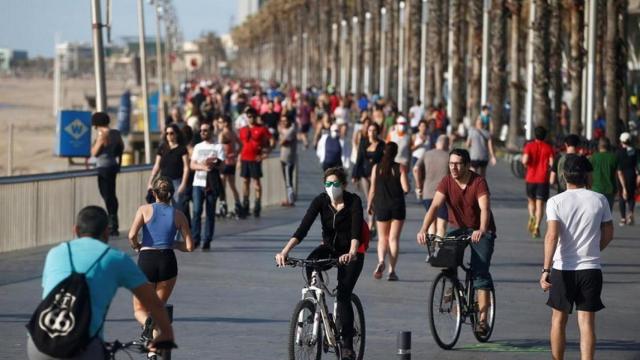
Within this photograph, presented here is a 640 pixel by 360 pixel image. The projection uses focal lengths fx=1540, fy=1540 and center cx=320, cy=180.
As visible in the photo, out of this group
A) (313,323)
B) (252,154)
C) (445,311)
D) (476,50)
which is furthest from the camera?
(476,50)

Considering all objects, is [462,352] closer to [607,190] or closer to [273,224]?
[607,190]

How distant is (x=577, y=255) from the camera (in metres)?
10.6

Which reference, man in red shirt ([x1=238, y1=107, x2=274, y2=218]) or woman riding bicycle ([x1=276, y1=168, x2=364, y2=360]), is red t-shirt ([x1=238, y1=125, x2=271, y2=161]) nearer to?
man in red shirt ([x1=238, y1=107, x2=274, y2=218])

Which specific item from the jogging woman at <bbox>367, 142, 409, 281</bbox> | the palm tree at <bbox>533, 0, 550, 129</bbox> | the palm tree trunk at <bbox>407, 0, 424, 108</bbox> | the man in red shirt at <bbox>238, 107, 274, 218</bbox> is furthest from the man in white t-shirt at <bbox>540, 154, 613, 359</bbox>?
the palm tree trunk at <bbox>407, 0, 424, 108</bbox>

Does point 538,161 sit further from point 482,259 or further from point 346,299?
point 346,299

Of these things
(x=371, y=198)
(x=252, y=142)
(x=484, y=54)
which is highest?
(x=484, y=54)

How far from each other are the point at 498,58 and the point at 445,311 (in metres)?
35.6

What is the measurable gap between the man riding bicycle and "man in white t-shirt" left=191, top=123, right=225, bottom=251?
7490 mm

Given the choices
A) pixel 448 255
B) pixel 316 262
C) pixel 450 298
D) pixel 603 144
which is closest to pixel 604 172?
pixel 603 144

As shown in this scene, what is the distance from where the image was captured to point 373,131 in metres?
20.5

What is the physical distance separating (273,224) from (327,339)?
1386 centimetres

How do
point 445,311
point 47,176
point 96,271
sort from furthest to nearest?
point 47,176 → point 445,311 → point 96,271

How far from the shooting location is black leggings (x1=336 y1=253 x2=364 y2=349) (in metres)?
11.1

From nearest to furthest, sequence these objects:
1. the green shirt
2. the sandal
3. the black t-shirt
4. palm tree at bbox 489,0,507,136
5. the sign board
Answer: the sandal < the black t-shirt < the green shirt < the sign board < palm tree at bbox 489,0,507,136
